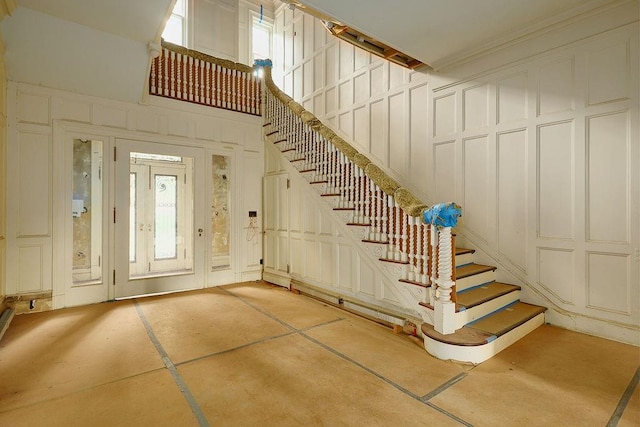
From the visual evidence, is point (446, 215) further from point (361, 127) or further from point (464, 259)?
point (361, 127)

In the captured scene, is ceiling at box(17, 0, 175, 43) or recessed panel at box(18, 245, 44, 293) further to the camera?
recessed panel at box(18, 245, 44, 293)

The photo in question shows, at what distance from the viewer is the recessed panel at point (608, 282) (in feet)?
9.64

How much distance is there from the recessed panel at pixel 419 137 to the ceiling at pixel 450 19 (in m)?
0.80

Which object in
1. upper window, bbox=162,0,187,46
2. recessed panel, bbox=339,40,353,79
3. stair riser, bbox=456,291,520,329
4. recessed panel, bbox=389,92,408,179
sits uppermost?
upper window, bbox=162,0,187,46

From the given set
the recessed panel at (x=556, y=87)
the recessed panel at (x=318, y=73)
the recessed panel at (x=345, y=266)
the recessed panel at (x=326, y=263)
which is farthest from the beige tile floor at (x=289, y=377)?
the recessed panel at (x=318, y=73)

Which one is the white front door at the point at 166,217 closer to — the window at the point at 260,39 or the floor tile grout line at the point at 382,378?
the floor tile grout line at the point at 382,378

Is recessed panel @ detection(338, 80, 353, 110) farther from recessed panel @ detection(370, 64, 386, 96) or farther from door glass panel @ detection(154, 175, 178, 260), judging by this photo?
door glass panel @ detection(154, 175, 178, 260)

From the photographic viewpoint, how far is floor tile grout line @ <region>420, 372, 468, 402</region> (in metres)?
2.12

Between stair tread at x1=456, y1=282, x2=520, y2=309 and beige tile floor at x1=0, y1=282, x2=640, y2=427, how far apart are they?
0.49 m

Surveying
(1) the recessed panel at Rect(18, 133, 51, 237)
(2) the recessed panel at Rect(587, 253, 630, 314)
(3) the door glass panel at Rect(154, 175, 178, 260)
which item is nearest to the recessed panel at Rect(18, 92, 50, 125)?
(1) the recessed panel at Rect(18, 133, 51, 237)

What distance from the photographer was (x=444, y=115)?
4297 mm

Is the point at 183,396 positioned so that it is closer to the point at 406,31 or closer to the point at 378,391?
the point at 378,391

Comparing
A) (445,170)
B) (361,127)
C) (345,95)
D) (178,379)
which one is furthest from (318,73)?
(178,379)

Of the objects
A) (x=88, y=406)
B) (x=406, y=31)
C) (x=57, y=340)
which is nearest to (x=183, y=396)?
(x=88, y=406)
